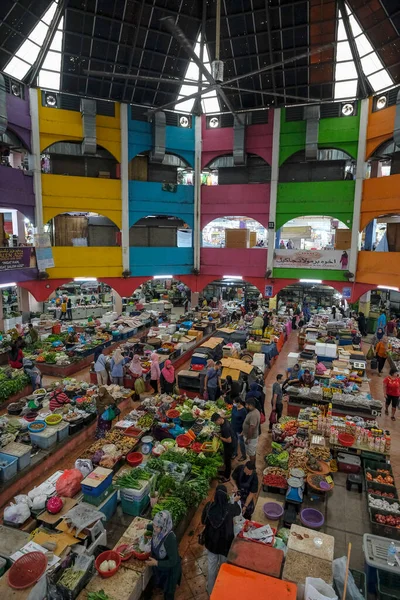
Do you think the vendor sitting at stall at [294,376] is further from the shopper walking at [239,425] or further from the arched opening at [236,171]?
the arched opening at [236,171]

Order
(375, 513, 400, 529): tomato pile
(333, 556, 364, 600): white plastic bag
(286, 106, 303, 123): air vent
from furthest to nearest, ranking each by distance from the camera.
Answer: (286, 106, 303, 123): air vent < (375, 513, 400, 529): tomato pile < (333, 556, 364, 600): white plastic bag

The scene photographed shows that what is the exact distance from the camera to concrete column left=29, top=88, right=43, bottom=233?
18.1m

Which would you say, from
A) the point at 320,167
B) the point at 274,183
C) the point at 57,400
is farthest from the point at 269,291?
the point at 57,400

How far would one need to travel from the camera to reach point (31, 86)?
18.0m

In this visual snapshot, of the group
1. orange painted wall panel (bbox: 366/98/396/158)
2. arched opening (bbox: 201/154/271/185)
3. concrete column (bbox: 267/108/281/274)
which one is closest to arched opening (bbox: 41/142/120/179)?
arched opening (bbox: 201/154/271/185)

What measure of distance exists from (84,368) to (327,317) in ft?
42.2

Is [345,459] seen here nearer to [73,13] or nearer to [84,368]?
[84,368]

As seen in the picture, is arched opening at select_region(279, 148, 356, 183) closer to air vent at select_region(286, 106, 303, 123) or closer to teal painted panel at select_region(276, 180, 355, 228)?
teal painted panel at select_region(276, 180, 355, 228)

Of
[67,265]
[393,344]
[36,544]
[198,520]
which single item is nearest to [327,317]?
[393,344]

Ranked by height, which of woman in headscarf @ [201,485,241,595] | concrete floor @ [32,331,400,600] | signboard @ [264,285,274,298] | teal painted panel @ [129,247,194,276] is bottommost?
concrete floor @ [32,331,400,600]

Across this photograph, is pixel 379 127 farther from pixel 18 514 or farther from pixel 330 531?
pixel 18 514

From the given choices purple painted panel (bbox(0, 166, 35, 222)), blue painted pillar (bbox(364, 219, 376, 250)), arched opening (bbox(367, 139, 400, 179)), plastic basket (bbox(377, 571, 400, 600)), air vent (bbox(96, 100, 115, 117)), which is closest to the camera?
plastic basket (bbox(377, 571, 400, 600))

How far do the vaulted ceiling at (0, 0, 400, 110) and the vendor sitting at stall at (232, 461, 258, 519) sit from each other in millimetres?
14558

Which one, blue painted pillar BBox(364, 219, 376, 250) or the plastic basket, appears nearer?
the plastic basket
